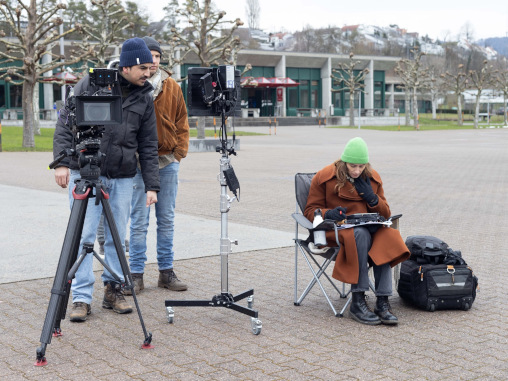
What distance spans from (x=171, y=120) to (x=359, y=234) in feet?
6.09

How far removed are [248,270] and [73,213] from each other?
8.97 feet

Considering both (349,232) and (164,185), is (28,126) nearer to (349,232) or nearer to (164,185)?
(164,185)

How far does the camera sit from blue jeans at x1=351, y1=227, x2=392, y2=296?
525 centimetres

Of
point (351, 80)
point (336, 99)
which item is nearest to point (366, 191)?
point (351, 80)

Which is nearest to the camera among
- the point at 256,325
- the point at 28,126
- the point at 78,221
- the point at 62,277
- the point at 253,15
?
the point at 62,277

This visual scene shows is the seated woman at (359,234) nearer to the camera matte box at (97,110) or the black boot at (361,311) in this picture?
the black boot at (361,311)

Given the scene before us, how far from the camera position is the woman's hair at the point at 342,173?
18.3ft

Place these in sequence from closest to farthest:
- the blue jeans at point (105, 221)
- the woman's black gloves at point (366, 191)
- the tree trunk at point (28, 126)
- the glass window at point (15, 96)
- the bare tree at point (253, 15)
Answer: the blue jeans at point (105, 221), the woman's black gloves at point (366, 191), the tree trunk at point (28, 126), the glass window at point (15, 96), the bare tree at point (253, 15)

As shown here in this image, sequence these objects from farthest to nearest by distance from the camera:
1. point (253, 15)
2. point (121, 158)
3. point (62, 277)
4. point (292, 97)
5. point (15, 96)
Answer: point (253, 15)
point (292, 97)
point (15, 96)
point (121, 158)
point (62, 277)

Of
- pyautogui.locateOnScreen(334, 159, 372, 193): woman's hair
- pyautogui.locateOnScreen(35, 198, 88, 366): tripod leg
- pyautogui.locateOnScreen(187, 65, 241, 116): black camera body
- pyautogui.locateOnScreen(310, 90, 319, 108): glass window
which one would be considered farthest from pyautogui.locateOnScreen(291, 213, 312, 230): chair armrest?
pyautogui.locateOnScreen(310, 90, 319, 108): glass window

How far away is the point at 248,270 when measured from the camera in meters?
6.82

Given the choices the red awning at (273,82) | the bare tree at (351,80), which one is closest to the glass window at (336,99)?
the bare tree at (351,80)

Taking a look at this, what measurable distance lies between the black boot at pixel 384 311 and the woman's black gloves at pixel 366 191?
0.76 m

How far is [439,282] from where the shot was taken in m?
5.41
